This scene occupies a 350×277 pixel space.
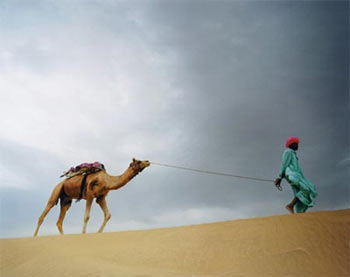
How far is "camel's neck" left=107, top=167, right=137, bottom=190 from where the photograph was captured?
45.5 feet

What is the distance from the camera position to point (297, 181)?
33.5ft

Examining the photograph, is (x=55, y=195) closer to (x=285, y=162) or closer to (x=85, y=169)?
(x=85, y=169)

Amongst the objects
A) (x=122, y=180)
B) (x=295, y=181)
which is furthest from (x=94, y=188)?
(x=295, y=181)

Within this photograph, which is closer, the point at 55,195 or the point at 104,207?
the point at 104,207

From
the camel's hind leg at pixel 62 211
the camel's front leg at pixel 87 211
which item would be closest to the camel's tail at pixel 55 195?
the camel's hind leg at pixel 62 211

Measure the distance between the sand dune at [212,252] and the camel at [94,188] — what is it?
279cm

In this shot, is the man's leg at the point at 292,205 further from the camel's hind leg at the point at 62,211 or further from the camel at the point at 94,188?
the camel's hind leg at the point at 62,211

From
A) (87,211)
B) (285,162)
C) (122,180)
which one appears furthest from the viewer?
(122,180)

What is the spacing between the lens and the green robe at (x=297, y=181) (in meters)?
10.1

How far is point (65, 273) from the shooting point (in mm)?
8609

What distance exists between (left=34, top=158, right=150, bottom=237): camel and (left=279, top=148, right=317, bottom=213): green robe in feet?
18.0

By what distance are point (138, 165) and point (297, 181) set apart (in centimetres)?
627

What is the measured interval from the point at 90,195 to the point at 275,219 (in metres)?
7.54

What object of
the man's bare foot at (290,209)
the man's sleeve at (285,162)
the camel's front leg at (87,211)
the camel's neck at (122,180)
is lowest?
the man's bare foot at (290,209)
